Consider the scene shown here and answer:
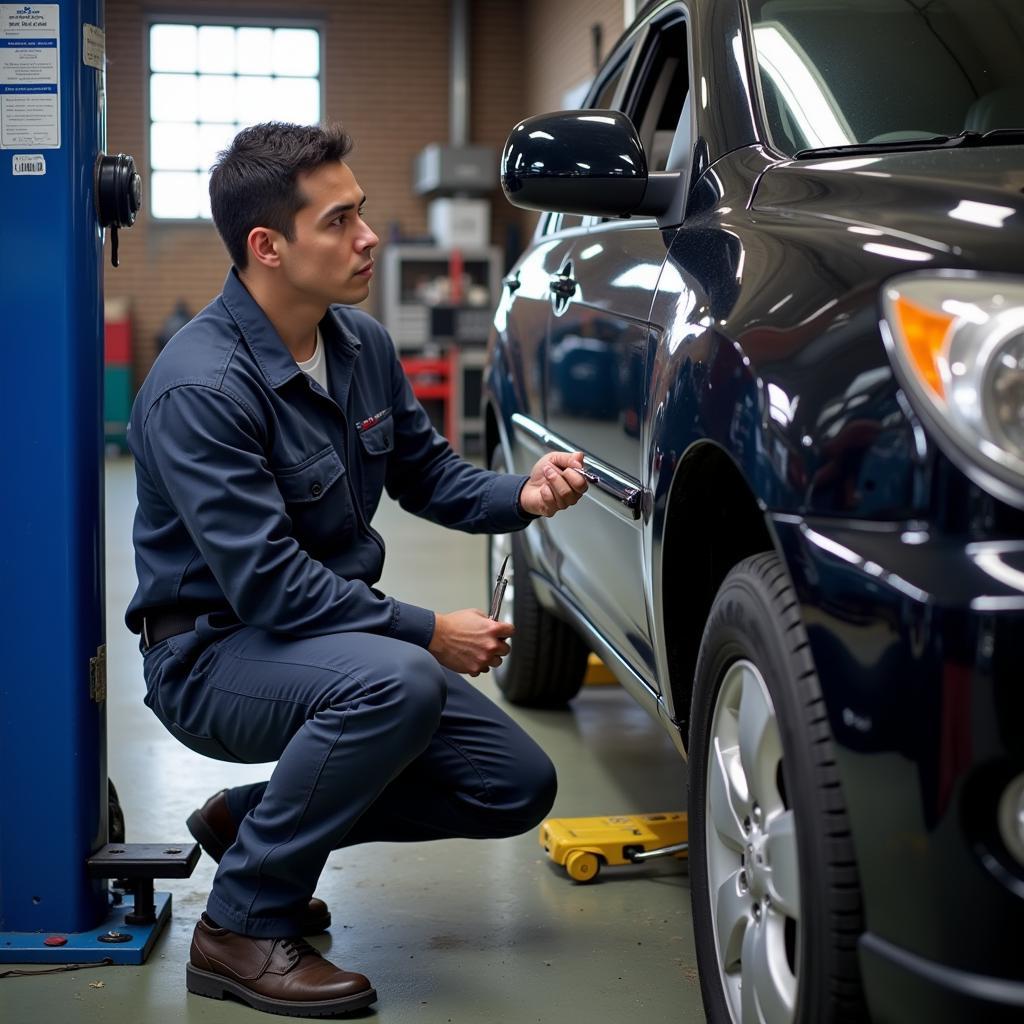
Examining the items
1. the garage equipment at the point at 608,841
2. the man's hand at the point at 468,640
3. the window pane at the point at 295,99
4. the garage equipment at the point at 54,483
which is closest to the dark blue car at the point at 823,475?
the man's hand at the point at 468,640

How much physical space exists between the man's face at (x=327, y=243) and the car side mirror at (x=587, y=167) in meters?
0.26

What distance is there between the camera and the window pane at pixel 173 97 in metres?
13.3

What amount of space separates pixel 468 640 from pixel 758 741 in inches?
26.6

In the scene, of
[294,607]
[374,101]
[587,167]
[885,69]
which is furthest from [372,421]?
[374,101]

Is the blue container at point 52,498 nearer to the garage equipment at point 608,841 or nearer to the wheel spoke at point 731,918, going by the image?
the garage equipment at point 608,841

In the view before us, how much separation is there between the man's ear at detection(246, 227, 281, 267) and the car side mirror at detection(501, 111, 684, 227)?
375 millimetres

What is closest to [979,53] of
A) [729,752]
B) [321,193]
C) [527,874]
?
[321,193]

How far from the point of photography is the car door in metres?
2.12

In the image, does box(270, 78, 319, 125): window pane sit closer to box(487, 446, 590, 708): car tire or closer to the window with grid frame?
the window with grid frame

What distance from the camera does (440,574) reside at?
19.7 feet

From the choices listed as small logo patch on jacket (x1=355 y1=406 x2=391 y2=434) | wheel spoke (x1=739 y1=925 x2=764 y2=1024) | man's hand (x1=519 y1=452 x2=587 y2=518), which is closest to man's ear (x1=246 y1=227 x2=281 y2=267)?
small logo patch on jacket (x1=355 y1=406 x2=391 y2=434)

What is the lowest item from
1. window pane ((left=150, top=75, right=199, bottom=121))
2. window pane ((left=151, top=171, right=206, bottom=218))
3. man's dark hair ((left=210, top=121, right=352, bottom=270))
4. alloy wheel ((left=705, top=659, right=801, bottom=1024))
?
alloy wheel ((left=705, top=659, right=801, bottom=1024))

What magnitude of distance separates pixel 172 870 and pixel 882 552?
1.45 m

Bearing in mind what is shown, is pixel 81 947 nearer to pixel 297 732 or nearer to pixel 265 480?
pixel 297 732
